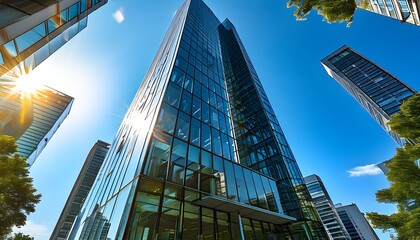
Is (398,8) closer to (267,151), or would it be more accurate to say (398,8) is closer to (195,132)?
(267,151)

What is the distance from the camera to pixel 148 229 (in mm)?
5906

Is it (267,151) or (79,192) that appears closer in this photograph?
(267,151)

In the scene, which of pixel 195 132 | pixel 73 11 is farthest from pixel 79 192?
pixel 195 132

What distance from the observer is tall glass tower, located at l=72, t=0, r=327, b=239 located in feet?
22.1

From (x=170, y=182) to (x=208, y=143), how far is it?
165 inches

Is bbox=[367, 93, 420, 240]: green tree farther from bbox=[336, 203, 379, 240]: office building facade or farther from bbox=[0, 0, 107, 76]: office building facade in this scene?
A: bbox=[336, 203, 379, 240]: office building facade

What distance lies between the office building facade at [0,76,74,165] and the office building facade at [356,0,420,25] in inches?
975

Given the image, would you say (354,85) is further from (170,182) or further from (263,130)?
(170,182)

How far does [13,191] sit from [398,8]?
2560 cm

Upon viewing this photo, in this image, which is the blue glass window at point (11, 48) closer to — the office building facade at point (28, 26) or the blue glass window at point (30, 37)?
the office building facade at point (28, 26)

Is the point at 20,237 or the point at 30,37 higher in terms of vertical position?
the point at 30,37

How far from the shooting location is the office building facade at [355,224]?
76.2 m

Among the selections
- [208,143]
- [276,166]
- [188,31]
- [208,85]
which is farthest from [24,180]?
[188,31]

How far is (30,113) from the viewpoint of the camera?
22.4 meters
